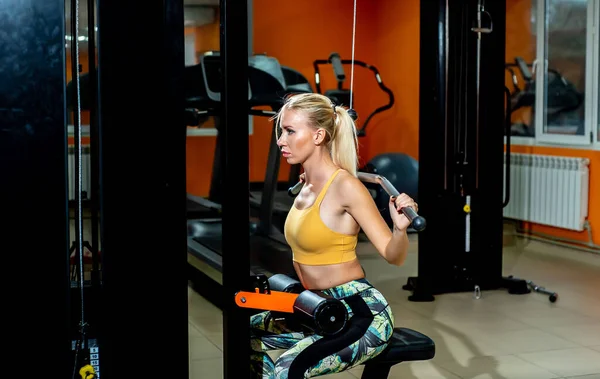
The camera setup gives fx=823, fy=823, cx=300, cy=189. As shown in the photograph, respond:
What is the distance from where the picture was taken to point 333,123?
7.77ft

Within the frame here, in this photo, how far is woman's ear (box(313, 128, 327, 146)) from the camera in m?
2.33

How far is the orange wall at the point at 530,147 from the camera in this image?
252 inches

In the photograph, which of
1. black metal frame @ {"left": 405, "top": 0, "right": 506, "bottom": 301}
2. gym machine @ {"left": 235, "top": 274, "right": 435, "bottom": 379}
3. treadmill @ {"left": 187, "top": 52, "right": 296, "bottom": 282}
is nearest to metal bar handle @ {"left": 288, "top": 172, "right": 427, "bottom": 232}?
gym machine @ {"left": 235, "top": 274, "right": 435, "bottom": 379}

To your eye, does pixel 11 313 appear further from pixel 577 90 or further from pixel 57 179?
pixel 577 90

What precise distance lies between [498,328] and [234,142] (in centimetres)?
253

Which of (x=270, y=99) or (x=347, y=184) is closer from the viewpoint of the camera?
(x=347, y=184)

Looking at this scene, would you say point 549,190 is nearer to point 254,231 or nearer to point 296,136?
point 254,231

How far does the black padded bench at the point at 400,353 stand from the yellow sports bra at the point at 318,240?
276mm

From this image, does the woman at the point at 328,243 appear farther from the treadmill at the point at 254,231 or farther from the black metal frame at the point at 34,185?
the treadmill at the point at 254,231

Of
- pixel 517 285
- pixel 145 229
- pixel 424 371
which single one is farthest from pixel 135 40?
pixel 517 285

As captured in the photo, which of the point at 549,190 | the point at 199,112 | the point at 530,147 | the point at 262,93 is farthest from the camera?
the point at 530,147

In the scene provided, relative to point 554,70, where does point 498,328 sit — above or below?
below

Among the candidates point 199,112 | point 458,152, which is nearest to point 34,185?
point 199,112

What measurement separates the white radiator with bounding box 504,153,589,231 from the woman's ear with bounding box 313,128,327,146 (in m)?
4.61
